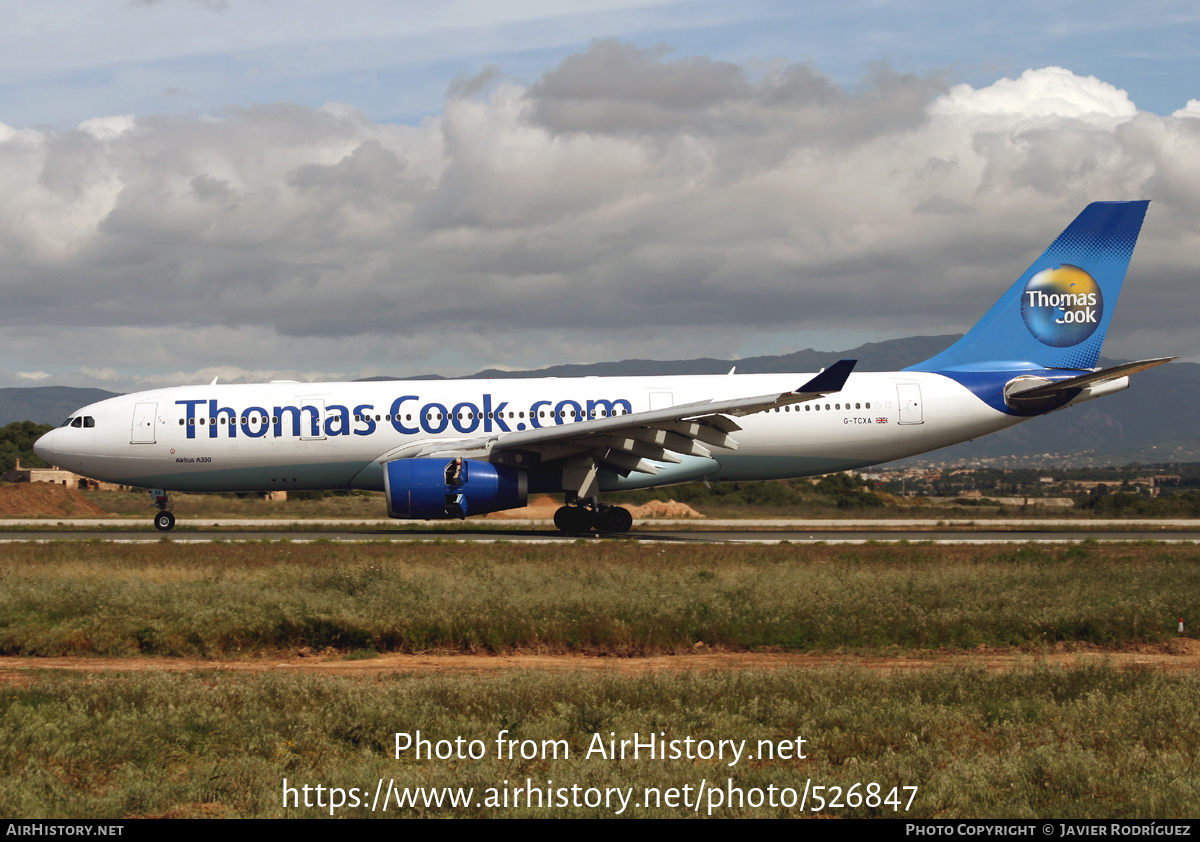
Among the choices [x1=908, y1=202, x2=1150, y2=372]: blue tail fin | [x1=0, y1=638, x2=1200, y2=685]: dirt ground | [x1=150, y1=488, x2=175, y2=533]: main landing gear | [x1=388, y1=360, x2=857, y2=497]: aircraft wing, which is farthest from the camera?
[x1=908, y1=202, x2=1150, y2=372]: blue tail fin

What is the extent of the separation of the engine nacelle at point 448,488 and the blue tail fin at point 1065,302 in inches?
462

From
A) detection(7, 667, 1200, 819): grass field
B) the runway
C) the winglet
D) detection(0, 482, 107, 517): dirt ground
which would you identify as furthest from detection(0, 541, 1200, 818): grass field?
detection(0, 482, 107, 517): dirt ground

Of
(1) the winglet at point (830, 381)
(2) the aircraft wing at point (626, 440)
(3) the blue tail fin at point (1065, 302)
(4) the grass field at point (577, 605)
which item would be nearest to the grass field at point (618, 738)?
(4) the grass field at point (577, 605)

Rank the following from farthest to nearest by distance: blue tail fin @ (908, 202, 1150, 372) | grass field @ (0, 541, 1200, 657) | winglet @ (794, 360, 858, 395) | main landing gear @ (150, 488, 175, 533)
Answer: blue tail fin @ (908, 202, 1150, 372)
main landing gear @ (150, 488, 175, 533)
winglet @ (794, 360, 858, 395)
grass field @ (0, 541, 1200, 657)

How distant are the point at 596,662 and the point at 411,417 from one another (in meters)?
14.6

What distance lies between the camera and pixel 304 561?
56.6 feet

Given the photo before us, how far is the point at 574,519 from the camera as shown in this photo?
24.5 meters

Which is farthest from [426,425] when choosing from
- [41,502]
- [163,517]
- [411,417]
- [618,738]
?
[41,502]

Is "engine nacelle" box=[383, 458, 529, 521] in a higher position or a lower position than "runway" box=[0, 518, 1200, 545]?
higher

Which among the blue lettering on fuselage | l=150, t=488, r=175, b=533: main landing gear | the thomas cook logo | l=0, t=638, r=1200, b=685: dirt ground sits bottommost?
l=0, t=638, r=1200, b=685: dirt ground

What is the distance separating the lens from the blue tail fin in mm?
26000

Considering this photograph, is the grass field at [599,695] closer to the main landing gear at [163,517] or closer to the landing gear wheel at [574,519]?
the landing gear wheel at [574,519]

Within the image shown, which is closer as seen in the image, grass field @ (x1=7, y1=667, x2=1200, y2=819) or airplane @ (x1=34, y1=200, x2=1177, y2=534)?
grass field @ (x1=7, y1=667, x2=1200, y2=819)

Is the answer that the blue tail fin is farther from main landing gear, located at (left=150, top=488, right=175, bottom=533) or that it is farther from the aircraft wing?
main landing gear, located at (left=150, top=488, right=175, bottom=533)
